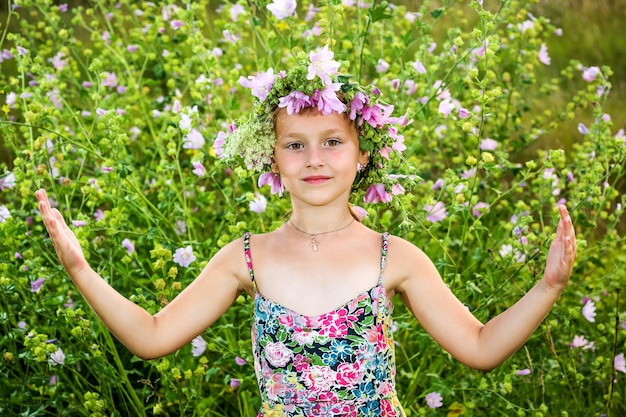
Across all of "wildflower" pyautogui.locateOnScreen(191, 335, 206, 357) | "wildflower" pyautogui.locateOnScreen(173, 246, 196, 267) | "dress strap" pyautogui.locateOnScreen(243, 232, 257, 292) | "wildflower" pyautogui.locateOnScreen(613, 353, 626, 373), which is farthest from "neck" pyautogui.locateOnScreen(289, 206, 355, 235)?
"wildflower" pyautogui.locateOnScreen(613, 353, 626, 373)

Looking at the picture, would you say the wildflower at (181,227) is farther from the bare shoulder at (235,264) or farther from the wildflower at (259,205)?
the bare shoulder at (235,264)

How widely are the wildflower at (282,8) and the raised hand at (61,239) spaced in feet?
2.98

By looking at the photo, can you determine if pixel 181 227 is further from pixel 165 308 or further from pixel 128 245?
pixel 165 308

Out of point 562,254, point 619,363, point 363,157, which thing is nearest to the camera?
point 562,254

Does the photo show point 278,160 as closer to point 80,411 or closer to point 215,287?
point 215,287

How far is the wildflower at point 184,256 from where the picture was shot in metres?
2.49

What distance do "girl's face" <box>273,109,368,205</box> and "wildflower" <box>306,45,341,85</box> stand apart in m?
0.07

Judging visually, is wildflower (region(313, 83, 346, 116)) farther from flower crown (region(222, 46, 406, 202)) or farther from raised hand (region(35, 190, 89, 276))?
raised hand (region(35, 190, 89, 276))

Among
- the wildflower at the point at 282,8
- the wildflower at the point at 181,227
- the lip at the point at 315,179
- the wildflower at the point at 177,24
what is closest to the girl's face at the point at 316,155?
the lip at the point at 315,179

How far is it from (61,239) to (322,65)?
572 millimetres

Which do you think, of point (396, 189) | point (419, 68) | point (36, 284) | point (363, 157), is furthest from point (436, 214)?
point (36, 284)

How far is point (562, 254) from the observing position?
A: 187cm

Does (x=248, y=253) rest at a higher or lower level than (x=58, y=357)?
higher

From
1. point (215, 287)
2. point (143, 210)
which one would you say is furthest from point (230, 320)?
point (215, 287)
